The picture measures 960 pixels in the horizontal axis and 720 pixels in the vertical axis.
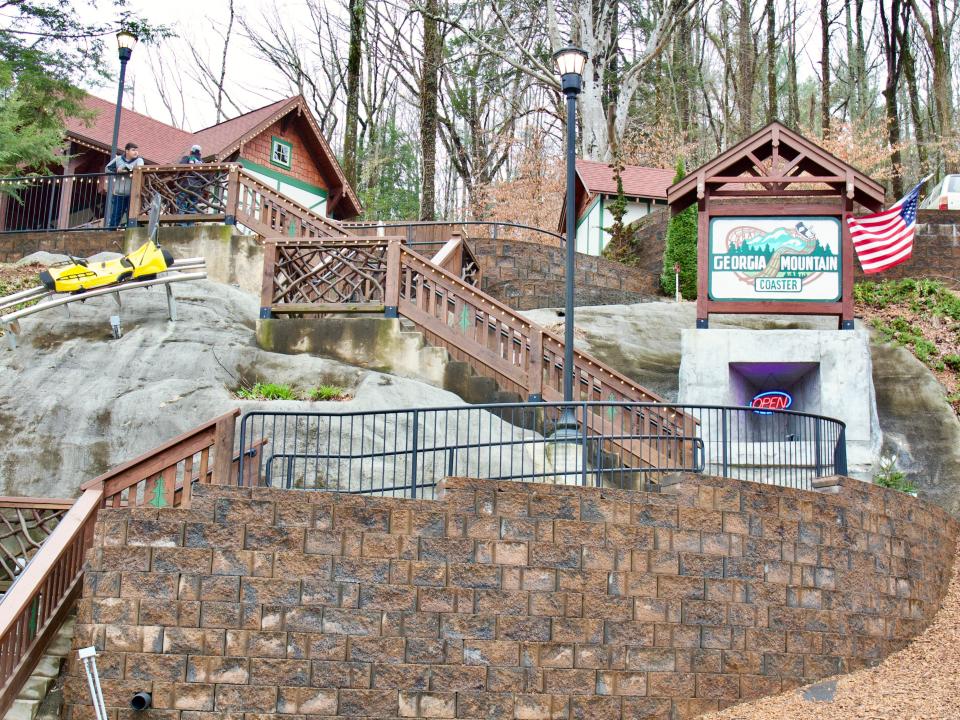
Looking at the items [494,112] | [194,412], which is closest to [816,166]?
[194,412]

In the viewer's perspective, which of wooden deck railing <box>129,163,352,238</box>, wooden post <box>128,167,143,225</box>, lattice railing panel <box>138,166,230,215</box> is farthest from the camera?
wooden post <box>128,167,143,225</box>

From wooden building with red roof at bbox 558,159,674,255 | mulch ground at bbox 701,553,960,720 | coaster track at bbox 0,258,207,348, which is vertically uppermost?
wooden building with red roof at bbox 558,159,674,255

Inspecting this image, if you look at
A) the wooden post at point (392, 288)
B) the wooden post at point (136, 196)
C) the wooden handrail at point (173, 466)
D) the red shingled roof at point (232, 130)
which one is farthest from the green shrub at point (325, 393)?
the red shingled roof at point (232, 130)

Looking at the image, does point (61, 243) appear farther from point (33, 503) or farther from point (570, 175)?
point (570, 175)

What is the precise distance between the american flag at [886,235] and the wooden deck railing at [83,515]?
1108 centimetres

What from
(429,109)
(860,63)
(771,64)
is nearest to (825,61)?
(771,64)

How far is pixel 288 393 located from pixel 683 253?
1212 centimetres

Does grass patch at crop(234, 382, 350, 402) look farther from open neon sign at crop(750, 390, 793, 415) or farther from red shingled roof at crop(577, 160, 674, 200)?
red shingled roof at crop(577, 160, 674, 200)

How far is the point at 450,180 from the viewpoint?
46688mm

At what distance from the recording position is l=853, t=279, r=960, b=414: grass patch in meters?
18.1

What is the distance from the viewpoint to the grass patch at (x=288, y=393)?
13.9 metres

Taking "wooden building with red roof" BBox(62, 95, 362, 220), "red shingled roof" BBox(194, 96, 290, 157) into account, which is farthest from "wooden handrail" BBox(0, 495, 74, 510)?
"red shingled roof" BBox(194, 96, 290, 157)

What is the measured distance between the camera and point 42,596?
9.53 m

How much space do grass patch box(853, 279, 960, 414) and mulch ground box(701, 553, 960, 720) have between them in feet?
20.5
